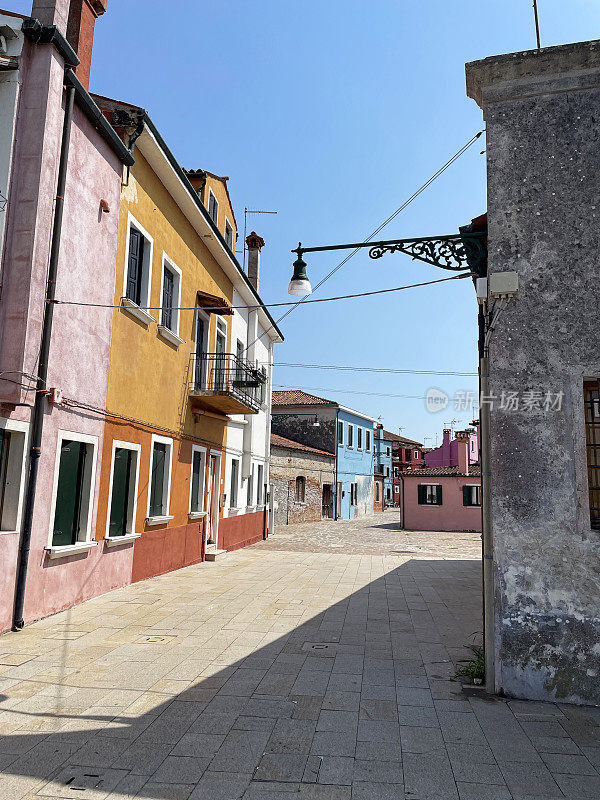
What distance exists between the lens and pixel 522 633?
4.86 m

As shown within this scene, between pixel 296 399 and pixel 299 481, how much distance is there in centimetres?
788

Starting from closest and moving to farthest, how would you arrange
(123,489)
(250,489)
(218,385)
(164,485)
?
(123,489) → (164,485) → (218,385) → (250,489)

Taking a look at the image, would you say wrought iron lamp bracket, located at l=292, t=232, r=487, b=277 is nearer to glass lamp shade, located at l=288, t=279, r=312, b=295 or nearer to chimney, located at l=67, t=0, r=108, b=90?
glass lamp shade, located at l=288, t=279, r=312, b=295

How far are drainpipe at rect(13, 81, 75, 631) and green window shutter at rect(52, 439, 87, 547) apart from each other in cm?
70

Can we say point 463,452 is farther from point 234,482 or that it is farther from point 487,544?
point 487,544

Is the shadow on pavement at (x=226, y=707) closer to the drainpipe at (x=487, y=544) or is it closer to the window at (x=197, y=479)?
the drainpipe at (x=487, y=544)

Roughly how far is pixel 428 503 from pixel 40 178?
2577cm

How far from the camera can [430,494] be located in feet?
96.9

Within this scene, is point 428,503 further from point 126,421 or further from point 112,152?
point 112,152

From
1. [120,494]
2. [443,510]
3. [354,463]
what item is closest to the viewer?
[120,494]

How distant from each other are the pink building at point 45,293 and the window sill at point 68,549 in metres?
0.02

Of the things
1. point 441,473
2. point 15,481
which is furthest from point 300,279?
point 441,473

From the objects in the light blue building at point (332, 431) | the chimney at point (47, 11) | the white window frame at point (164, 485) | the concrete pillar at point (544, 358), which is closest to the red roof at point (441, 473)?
the light blue building at point (332, 431)

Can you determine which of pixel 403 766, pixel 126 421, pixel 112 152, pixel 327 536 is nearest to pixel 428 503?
pixel 327 536
